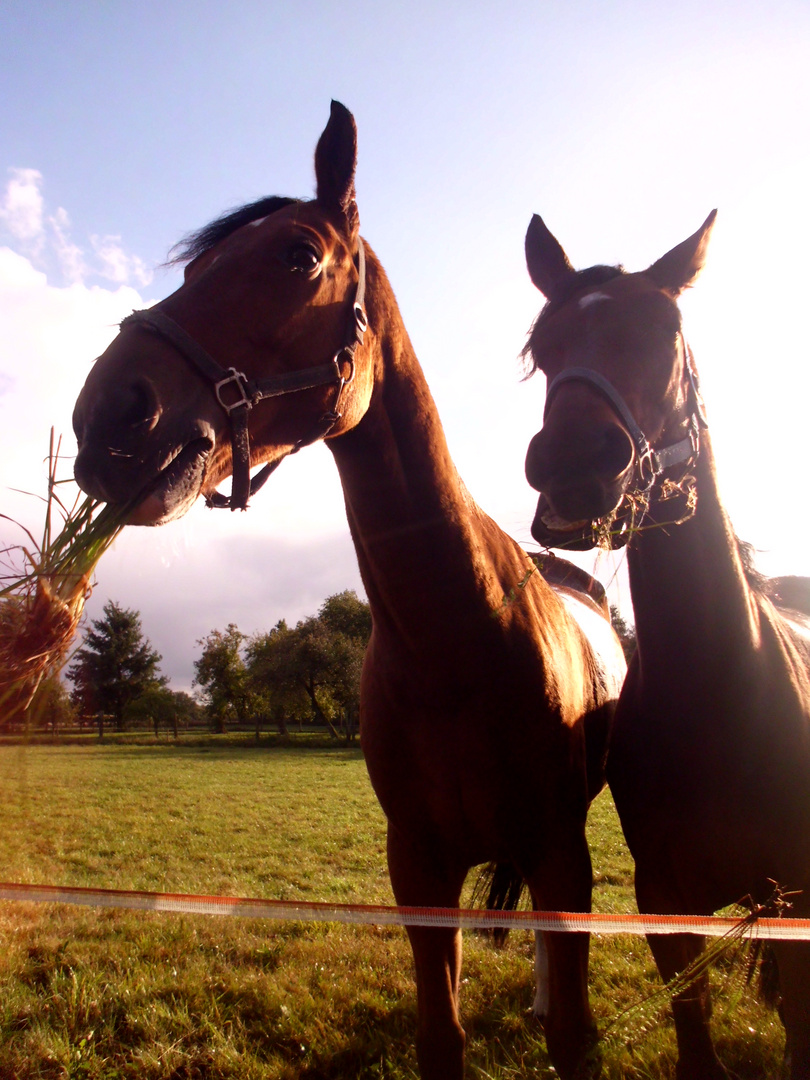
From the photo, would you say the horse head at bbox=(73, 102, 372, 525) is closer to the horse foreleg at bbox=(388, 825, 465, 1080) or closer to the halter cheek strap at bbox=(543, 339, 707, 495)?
the halter cheek strap at bbox=(543, 339, 707, 495)

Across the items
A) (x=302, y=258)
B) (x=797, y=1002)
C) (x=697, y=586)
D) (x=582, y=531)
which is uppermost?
(x=302, y=258)

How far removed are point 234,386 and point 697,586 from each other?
1.87 m

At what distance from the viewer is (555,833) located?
92.9 inches

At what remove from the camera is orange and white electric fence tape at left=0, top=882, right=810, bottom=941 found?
1729 mm

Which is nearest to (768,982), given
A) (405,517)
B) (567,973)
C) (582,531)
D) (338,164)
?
(567,973)

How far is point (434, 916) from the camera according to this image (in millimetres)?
1960

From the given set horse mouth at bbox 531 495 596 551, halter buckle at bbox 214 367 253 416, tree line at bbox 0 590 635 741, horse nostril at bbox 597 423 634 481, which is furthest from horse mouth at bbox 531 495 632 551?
tree line at bbox 0 590 635 741

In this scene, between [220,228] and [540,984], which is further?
[540,984]

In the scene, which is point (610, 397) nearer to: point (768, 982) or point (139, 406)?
point (139, 406)

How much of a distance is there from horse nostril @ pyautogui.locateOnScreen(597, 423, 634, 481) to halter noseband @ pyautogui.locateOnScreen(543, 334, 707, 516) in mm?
113

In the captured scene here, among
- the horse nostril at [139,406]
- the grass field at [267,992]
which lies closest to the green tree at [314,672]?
the grass field at [267,992]

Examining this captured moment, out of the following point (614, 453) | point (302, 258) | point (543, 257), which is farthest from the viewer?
point (543, 257)

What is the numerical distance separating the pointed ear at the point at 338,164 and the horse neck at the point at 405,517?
42 centimetres

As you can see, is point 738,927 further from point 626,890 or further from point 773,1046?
point 626,890
